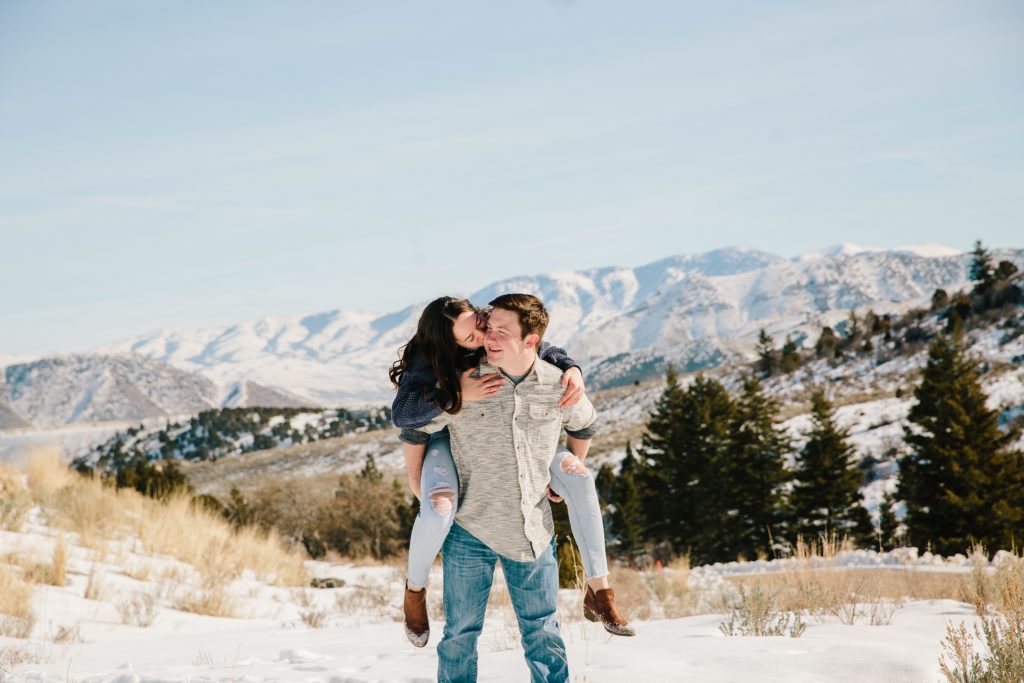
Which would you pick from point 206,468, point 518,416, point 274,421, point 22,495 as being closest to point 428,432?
point 518,416

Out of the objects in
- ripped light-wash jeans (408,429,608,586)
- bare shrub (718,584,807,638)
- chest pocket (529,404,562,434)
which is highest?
chest pocket (529,404,562,434)

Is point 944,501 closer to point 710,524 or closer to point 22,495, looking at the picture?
point 710,524

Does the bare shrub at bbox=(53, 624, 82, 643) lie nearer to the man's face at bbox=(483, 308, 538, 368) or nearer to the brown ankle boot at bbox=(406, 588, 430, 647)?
the brown ankle boot at bbox=(406, 588, 430, 647)

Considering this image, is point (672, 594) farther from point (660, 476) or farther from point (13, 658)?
point (660, 476)

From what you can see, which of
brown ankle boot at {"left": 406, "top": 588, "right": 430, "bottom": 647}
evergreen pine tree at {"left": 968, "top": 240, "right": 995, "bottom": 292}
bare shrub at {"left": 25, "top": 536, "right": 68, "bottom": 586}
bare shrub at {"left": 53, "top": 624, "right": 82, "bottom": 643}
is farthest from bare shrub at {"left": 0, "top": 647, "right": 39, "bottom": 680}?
evergreen pine tree at {"left": 968, "top": 240, "right": 995, "bottom": 292}

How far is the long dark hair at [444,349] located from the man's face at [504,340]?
0.14 metres

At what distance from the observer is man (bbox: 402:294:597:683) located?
10.8 feet

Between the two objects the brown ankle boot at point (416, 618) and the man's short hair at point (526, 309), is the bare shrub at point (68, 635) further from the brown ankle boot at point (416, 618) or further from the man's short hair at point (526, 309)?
the man's short hair at point (526, 309)

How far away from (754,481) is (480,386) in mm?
24245

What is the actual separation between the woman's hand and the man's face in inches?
2.8

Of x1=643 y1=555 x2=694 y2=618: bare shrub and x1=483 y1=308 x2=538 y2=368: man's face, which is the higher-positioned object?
x1=483 y1=308 x2=538 y2=368: man's face

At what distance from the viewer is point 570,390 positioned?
134 inches

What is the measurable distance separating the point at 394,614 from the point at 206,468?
67.6 m

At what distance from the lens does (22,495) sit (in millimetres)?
10469
